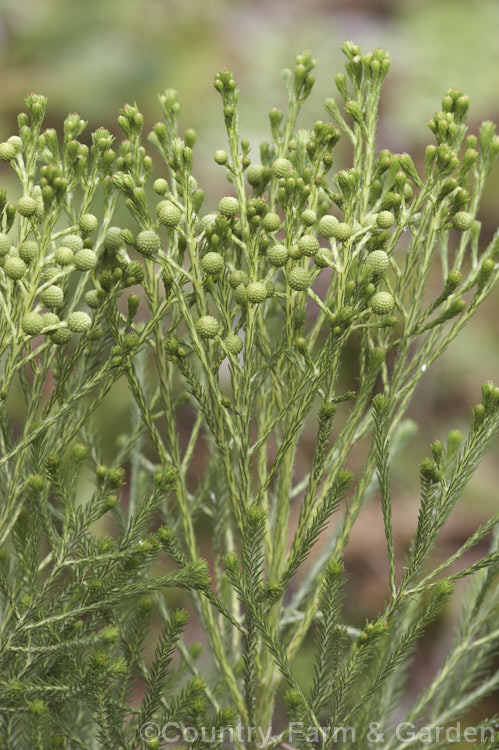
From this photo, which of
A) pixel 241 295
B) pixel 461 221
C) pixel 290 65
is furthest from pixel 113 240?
pixel 290 65

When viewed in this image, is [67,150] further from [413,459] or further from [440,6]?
[440,6]

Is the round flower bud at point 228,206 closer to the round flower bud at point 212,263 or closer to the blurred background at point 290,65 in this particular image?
the round flower bud at point 212,263

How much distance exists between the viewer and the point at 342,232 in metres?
0.90

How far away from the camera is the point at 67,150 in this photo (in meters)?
0.92

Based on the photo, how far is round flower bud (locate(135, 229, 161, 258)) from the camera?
887mm

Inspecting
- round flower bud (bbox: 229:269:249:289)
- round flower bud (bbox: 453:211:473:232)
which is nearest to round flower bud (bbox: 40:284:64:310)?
round flower bud (bbox: 229:269:249:289)

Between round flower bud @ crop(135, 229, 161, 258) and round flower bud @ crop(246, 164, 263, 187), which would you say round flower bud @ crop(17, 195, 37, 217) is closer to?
round flower bud @ crop(135, 229, 161, 258)

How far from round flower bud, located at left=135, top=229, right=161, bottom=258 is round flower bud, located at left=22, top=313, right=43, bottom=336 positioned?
146 mm

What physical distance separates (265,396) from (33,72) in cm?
357

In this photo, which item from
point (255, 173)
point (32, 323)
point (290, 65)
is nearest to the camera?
point (32, 323)

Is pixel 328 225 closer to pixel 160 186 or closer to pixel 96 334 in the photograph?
pixel 160 186

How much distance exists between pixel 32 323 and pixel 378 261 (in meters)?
0.41

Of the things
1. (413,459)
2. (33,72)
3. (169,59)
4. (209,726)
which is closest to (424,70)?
(169,59)

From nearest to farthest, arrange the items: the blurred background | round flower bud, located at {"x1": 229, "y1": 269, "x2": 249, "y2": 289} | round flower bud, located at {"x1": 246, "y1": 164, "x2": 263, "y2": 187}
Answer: round flower bud, located at {"x1": 229, "y1": 269, "x2": 249, "y2": 289}
round flower bud, located at {"x1": 246, "y1": 164, "x2": 263, "y2": 187}
the blurred background
